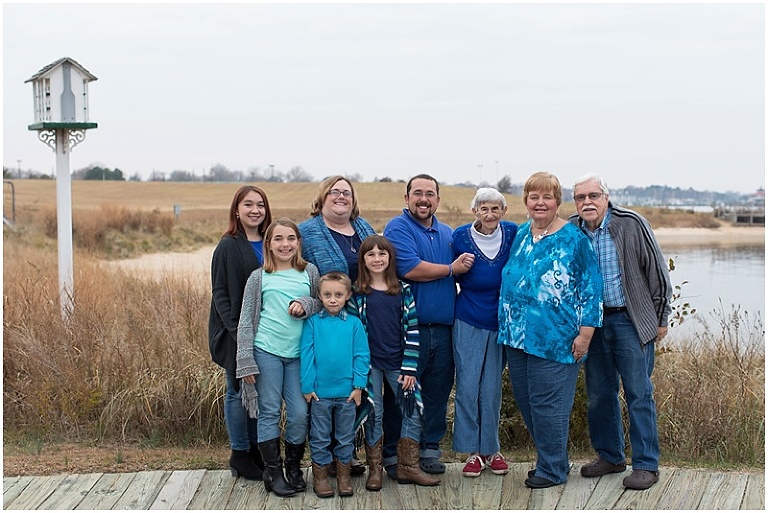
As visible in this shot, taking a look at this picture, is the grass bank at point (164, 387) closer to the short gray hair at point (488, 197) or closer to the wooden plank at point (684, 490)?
the wooden plank at point (684, 490)

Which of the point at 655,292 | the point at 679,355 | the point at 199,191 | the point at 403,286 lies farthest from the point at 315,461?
the point at 199,191

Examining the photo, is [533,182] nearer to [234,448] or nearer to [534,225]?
[534,225]

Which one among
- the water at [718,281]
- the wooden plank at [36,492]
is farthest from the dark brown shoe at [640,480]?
the wooden plank at [36,492]

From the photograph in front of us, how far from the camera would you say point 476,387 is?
502cm

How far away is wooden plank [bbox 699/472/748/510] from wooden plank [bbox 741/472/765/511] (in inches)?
1.0

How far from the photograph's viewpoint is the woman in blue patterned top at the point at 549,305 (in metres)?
4.72

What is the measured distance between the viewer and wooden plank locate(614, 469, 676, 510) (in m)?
4.72

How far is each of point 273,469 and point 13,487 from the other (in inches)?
57.4

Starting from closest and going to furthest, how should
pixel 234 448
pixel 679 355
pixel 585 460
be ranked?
pixel 234 448 < pixel 585 460 < pixel 679 355

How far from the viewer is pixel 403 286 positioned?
16.0 feet

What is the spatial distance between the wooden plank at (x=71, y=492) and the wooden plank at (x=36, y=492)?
3 centimetres

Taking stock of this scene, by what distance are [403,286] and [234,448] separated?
136 centimetres

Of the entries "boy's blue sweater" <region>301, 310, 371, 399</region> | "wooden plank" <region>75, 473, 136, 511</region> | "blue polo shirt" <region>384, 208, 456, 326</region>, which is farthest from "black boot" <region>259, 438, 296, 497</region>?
"blue polo shirt" <region>384, 208, 456, 326</region>

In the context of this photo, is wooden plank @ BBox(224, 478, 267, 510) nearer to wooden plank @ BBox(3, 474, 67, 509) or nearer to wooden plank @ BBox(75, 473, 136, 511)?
wooden plank @ BBox(75, 473, 136, 511)
